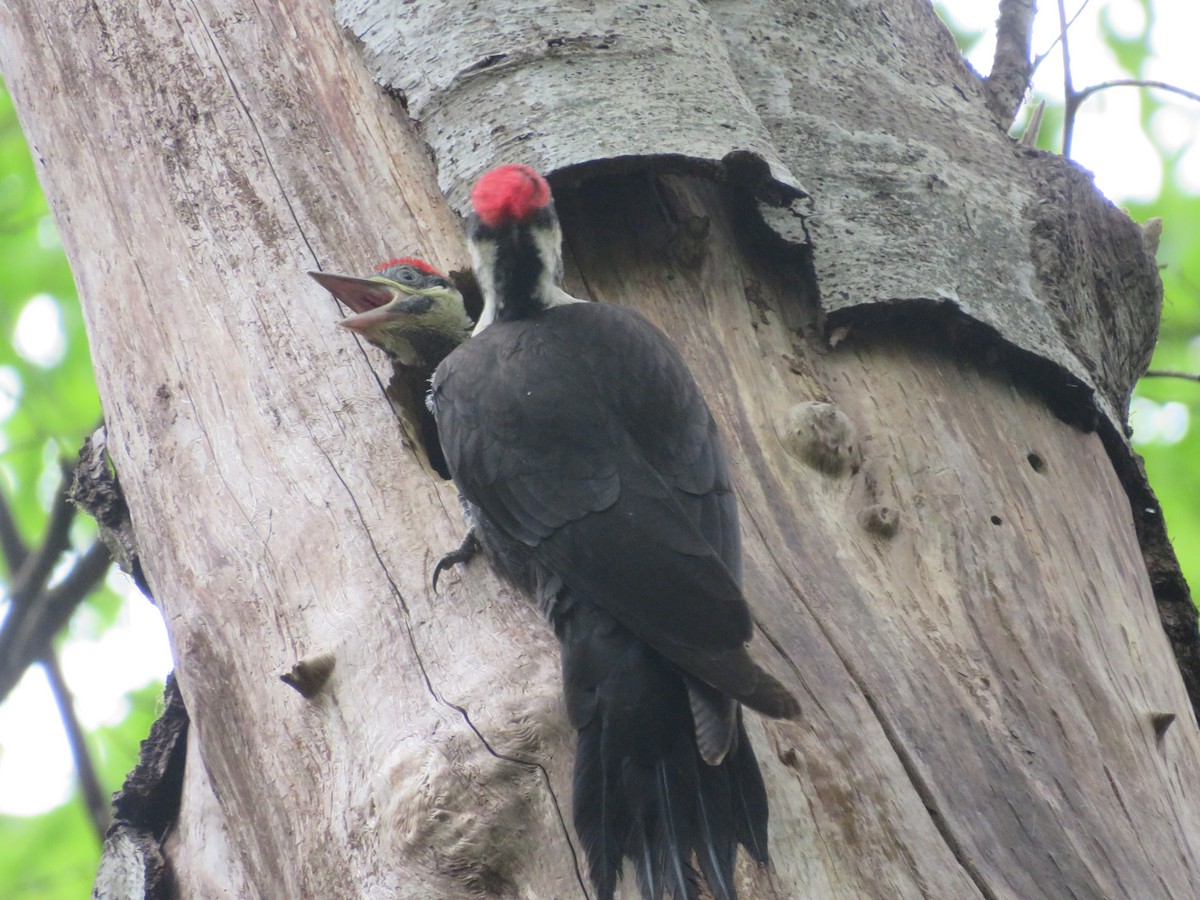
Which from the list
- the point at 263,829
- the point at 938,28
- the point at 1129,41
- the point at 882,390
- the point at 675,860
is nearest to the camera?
the point at 675,860

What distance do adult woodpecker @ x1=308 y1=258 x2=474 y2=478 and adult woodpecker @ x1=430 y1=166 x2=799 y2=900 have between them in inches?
6.9

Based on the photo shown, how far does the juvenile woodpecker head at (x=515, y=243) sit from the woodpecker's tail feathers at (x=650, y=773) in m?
0.94

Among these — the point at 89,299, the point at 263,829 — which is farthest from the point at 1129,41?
the point at 263,829

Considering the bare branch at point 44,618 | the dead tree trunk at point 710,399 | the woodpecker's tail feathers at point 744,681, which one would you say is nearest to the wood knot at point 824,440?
the dead tree trunk at point 710,399

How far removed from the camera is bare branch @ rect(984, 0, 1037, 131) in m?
4.25

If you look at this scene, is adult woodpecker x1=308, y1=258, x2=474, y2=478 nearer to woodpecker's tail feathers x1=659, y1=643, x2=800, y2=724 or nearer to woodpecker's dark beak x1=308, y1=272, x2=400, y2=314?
woodpecker's dark beak x1=308, y1=272, x2=400, y2=314

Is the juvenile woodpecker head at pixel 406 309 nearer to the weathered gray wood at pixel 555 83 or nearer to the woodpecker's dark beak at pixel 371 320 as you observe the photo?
the woodpecker's dark beak at pixel 371 320

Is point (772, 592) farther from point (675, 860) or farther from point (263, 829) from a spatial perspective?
point (263, 829)

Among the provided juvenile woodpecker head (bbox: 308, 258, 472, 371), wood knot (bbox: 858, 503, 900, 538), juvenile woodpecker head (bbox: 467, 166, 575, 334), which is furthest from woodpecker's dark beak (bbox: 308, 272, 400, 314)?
wood knot (bbox: 858, 503, 900, 538)

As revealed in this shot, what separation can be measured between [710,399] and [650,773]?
98cm

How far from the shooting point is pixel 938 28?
14.1 ft

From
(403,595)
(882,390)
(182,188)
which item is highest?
(182,188)

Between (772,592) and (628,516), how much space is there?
331mm

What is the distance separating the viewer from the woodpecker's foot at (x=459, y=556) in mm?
2496
